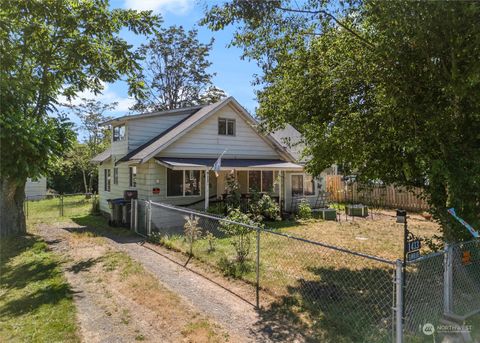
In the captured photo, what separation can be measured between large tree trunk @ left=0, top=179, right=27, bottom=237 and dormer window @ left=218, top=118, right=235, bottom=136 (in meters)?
8.55

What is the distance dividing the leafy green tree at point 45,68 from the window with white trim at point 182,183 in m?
3.93

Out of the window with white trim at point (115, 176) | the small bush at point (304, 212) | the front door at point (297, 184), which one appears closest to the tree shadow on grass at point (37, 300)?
the window with white trim at point (115, 176)

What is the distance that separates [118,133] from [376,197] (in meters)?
15.8

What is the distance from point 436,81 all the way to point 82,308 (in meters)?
7.11

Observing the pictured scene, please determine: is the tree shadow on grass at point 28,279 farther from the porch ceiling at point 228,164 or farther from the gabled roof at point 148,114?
the gabled roof at point 148,114

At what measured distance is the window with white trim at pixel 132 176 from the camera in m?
15.2

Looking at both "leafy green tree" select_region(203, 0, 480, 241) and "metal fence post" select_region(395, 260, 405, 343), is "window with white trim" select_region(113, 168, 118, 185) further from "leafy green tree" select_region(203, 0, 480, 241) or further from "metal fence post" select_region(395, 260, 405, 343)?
"metal fence post" select_region(395, 260, 405, 343)

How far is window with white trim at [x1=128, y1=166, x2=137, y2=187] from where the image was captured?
50.0 feet

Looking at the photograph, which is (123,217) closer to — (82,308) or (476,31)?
(82,308)

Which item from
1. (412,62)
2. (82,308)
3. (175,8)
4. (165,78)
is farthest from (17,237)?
(165,78)

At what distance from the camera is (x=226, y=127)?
16.4 m

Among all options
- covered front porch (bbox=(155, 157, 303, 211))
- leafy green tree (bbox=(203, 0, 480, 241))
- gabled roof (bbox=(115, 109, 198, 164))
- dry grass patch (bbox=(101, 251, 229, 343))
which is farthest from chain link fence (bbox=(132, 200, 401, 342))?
gabled roof (bbox=(115, 109, 198, 164))

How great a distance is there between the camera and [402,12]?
4.63 meters

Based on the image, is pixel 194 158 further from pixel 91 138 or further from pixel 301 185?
pixel 91 138
